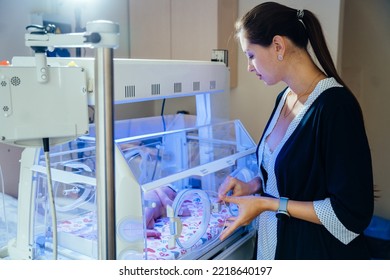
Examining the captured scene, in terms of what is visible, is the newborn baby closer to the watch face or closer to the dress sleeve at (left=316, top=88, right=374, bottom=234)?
the watch face

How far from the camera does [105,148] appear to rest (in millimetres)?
620

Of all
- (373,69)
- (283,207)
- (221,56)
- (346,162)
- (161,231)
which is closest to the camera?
(346,162)

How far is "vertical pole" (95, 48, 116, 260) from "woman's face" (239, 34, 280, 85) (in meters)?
0.66

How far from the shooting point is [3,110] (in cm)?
76

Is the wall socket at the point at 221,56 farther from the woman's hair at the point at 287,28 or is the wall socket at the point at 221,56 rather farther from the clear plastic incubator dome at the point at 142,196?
the woman's hair at the point at 287,28

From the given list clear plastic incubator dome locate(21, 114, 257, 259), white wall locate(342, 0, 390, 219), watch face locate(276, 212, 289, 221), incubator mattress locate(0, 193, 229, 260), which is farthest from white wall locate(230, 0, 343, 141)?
watch face locate(276, 212, 289, 221)

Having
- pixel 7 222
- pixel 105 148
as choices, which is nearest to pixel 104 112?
pixel 105 148

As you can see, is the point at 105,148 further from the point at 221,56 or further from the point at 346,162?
the point at 221,56

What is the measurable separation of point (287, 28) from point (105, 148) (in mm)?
726

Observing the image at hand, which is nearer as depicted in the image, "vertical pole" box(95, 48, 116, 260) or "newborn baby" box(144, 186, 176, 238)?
"vertical pole" box(95, 48, 116, 260)

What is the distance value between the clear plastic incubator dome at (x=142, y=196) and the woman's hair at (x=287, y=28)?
1.54 ft

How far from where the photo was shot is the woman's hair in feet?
3.65

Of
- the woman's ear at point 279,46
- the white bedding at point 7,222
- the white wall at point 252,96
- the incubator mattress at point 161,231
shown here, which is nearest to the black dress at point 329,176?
the woman's ear at point 279,46

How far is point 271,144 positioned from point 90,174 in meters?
0.58
